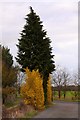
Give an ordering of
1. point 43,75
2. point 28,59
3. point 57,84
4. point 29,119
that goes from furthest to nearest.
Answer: point 57,84, point 43,75, point 28,59, point 29,119

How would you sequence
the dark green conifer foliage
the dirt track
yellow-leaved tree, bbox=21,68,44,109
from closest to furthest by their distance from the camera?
the dirt track < yellow-leaved tree, bbox=21,68,44,109 < the dark green conifer foliage

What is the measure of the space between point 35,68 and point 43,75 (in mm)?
3149

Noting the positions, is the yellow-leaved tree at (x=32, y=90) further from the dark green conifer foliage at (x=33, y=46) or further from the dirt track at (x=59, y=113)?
the dark green conifer foliage at (x=33, y=46)

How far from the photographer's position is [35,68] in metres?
38.5

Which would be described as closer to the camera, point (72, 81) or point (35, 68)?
point (35, 68)

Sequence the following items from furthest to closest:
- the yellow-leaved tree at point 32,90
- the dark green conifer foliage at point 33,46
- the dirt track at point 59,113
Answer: the dark green conifer foliage at point 33,46 → the yellow-leaved tree at point 32,90 → the dirt track at point 59,113

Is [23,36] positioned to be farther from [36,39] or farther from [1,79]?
[1,79]

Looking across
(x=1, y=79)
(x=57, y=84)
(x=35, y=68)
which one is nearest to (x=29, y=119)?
(x=1, y=79)

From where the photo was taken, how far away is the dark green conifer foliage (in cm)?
3866

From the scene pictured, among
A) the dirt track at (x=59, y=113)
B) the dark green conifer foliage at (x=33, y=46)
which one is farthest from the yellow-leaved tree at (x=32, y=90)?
the dark green conifer foliage at (x=33, y=46)

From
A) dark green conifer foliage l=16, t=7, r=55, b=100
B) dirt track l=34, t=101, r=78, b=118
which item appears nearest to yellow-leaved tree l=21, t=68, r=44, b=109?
dirt track l=34, t=101, r=78, b=118

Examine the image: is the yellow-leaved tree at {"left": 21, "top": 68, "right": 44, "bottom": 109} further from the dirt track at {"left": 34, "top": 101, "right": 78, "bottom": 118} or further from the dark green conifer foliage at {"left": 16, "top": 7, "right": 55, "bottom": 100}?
the dark green conifer foliage at {"left": 16, "top": 7, "right": 55, "bottom": 100}

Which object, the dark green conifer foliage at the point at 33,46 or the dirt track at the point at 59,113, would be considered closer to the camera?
the dirt track at the point at 59,113

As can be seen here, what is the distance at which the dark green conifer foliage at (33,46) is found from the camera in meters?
38.7
